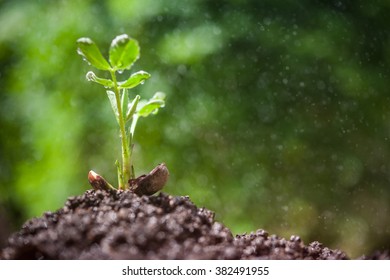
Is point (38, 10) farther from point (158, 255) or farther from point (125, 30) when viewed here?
point (158, 255)

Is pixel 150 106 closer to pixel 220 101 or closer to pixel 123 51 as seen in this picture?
pixel 123 51

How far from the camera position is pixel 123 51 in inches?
19.7

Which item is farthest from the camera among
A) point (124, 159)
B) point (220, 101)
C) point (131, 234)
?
point (220, 101)

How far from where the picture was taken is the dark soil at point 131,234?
444mm

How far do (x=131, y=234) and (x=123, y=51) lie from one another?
0.55 feet

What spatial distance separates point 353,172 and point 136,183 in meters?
0.85

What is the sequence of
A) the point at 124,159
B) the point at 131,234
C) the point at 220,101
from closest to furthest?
the point at 131,234 → the point at 124,159 → the point at 220,101

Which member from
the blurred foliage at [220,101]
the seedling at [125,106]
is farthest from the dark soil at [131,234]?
the blurred foliage at [220,101]

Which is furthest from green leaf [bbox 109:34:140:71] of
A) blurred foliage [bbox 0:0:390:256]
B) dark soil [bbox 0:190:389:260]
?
blurred foliage [bbox 0:0:390:256]

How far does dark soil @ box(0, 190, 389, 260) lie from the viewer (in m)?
0.44

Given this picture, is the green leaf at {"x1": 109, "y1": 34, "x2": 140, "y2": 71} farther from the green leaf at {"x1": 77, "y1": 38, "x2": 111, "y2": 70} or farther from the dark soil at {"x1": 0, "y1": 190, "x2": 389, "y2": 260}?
the dark soil at {"x1": 0, "y1": 190, "x2": 389, "y2": 260}

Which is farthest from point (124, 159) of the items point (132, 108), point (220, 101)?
point (220, 101)

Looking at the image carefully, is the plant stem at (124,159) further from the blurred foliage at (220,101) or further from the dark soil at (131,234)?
the blurred foliage at (220,101)
